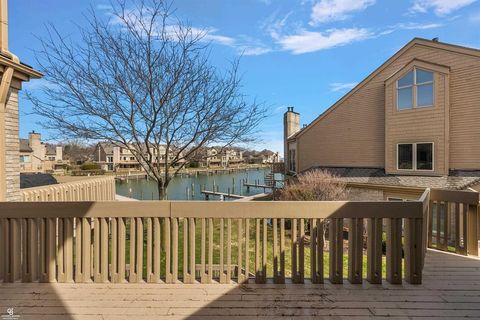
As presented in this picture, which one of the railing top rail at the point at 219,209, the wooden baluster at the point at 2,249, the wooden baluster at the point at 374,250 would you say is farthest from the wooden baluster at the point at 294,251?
the wooden baluster at the point at 2,249

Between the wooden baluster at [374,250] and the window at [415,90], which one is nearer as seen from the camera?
the wooden baluster at [374,250]

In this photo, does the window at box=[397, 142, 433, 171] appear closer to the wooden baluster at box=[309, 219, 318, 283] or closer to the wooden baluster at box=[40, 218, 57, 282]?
the wooden baluster at box=[309, 219, 318, 283]

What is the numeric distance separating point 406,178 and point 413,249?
938 centimetres

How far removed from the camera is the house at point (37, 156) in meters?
37.4

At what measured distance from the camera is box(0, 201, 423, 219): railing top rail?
2930 mm

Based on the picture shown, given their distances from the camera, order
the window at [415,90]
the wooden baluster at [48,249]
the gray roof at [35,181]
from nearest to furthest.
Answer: the wooden baluster at [48,249] → the gray roof at [35,181] → the window at [415,90]

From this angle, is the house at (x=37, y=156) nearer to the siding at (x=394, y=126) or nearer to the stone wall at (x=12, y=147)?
the siding at (x=394, y=126)

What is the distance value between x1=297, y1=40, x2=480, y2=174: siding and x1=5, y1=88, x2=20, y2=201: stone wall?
13.0 metres

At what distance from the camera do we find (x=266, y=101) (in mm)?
7137

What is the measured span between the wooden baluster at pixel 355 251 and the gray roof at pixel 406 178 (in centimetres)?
869

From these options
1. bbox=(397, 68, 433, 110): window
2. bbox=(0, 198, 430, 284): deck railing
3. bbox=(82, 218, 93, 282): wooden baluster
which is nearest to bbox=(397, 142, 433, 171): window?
bbox=(397, 68, 433, 110): window

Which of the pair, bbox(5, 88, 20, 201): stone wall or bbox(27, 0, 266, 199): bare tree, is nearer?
bbox(5, 88, 20, 201): stone wall

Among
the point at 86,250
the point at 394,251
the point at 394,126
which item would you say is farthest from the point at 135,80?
the point at 394,126

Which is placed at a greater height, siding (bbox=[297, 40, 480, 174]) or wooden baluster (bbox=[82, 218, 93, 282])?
siding (bbox=[297, 40, 480, 174])
